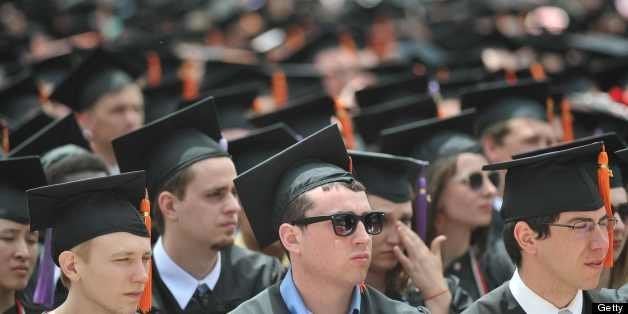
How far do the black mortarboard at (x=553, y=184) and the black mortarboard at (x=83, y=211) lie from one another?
1.41 meters

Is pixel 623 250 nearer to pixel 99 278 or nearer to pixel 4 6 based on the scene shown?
pixel 99 278

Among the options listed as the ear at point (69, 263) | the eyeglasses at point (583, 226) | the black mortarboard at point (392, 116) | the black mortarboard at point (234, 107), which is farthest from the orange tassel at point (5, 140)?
the eyeglasses at point (583, 226)

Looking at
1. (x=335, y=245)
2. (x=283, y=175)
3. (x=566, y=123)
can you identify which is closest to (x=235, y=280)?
(x=283, y=175)

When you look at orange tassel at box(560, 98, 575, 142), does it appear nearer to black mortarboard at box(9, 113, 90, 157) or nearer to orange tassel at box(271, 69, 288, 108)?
orange tassel at box(271, 69, 288, 108)

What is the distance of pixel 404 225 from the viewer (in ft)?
14.5

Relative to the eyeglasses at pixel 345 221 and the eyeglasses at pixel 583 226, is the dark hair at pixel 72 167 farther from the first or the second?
the eyeglasses at pixel 583 226

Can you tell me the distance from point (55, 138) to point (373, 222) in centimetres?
269

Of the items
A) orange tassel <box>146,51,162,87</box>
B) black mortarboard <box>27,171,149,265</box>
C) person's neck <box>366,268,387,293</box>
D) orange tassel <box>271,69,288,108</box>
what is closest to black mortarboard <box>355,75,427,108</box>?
orange tassel <box>271,69,288,108</box>

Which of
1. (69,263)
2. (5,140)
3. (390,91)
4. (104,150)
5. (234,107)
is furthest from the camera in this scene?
(390,91)

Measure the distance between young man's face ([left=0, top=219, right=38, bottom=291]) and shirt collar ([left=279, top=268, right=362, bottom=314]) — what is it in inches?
47.4

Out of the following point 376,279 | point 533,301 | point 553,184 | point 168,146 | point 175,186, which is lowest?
point 533,301

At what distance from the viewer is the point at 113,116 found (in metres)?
6.41

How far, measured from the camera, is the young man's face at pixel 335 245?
331 centimetres

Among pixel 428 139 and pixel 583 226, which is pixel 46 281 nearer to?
pixel 428 139
